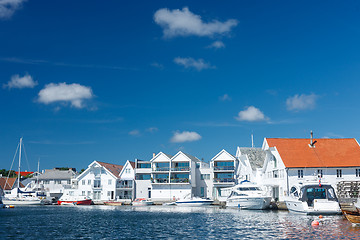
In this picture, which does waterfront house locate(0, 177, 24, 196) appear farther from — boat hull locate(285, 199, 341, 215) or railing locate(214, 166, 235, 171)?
boat hull locate(285, 199, 341, 215)

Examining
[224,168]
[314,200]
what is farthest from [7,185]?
[314,200]

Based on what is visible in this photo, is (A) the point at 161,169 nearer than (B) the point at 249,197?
No

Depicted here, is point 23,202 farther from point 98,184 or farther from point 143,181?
point 143,181

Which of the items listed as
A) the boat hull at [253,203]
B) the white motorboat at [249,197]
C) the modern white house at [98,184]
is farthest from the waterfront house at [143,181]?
the boat hull at [253,203]

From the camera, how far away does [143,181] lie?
93750mm

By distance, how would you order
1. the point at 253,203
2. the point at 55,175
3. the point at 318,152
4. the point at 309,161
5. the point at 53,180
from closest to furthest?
the point at 253,203, the point at 309,161, the point at 318,152, the point at 53,180, the point at 55,175

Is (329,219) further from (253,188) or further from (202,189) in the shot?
(202,189)

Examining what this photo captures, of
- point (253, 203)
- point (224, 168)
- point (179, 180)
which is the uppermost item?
point (224, 168)

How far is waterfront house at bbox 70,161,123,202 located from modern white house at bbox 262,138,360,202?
42.0 m

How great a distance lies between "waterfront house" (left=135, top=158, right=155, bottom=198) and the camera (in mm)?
93500

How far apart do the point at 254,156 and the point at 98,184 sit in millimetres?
39526

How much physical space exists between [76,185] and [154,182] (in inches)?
904

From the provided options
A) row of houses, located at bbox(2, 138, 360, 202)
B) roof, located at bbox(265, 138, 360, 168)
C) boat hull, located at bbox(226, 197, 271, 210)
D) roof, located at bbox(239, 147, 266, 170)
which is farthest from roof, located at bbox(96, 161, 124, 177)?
roof, located at bbox(265, 138, 360, 168)

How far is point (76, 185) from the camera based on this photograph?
99.9 meters
